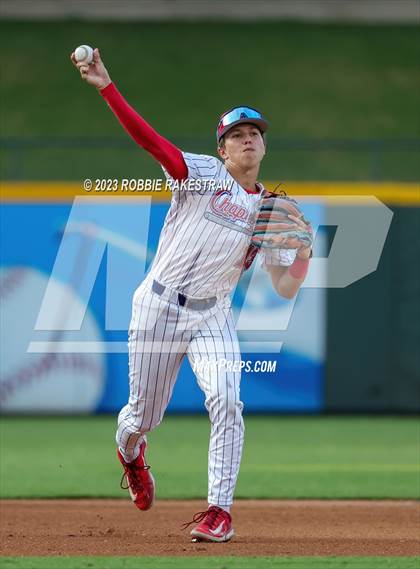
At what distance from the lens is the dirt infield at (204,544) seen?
549cm

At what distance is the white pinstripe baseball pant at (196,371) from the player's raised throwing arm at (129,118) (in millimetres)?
660

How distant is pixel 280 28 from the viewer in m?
24.8

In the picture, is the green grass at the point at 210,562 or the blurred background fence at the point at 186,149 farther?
the blurred background fence at the point at 186,149

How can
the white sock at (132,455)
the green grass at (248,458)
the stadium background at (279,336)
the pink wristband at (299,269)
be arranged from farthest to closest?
the stadium background at (279,336) → the green grass at (248,458) → the white sock at (132,455) → the pink wristband at (299,269)

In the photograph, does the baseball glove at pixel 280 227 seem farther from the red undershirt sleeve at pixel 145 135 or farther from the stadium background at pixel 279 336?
the stadium background at pixel 279 336

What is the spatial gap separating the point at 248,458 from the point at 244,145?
15.1ft

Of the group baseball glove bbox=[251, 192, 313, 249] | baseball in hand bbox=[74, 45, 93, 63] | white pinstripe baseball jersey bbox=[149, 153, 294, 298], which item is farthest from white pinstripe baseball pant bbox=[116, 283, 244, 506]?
baseball in hand bbox=[74, 45, 93, 63]

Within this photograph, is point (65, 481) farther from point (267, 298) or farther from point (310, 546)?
point (267, 298)

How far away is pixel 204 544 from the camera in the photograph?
5.54 metres

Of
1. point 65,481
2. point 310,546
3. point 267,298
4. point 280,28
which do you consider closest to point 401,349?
point 267,298

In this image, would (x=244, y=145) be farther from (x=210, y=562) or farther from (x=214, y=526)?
(x=210, y=562)

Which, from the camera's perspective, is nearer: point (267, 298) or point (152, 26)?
point (267, 298)

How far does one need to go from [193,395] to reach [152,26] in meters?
14.1

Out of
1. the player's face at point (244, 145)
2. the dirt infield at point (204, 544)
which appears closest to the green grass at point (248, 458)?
the dirt infield at point (204, 544)
